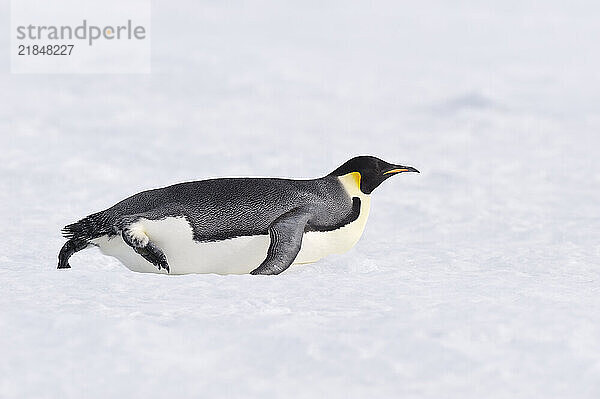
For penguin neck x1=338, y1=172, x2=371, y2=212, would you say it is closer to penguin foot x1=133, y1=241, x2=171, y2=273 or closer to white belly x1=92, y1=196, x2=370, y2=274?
white belly x1=92, y1=196, x2=370, y2=274

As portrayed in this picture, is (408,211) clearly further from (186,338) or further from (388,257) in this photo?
(186,338)

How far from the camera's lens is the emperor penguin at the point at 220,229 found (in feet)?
18.3

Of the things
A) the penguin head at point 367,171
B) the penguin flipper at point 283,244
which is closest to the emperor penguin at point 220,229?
the penguin flipper at point 283,244

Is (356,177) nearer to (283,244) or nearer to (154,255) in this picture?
(283,244)

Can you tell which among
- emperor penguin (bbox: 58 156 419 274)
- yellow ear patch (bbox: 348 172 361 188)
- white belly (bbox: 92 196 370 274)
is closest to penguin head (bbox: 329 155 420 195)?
yellow ear patch (bbox: 348 172 361 188)

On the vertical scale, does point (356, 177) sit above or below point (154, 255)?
above

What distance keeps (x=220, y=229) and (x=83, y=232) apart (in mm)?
824

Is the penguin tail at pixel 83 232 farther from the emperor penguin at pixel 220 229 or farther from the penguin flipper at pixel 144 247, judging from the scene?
the penguin flipper at pixel 144 247

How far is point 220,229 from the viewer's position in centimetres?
563

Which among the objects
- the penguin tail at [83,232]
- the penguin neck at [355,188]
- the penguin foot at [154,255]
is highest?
the penguin neck at [355,188]

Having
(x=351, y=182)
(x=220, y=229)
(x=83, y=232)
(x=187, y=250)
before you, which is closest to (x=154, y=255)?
(x=187, y=250)

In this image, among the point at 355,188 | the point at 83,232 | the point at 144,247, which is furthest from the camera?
the point at 355,188

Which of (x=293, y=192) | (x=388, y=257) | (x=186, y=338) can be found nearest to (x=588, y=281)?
(x=388, y=257)

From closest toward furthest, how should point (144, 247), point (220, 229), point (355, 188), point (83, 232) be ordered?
1. point (144, 247)
2. point (220, 229)
3. point (83, 232)
4. point (355, 188)
